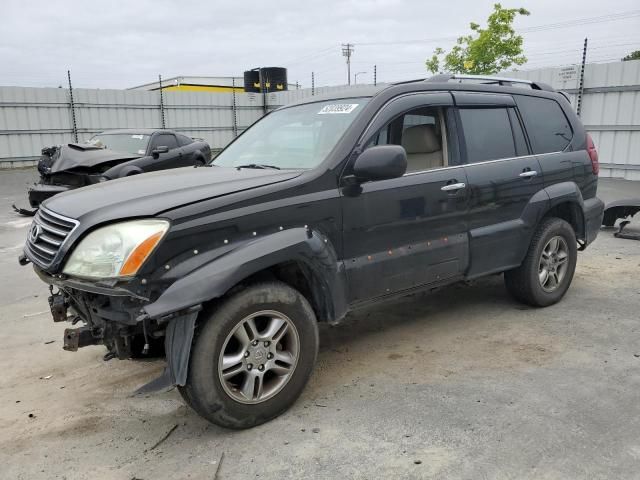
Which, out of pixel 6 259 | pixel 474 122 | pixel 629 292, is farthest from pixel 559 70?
pixel 6 259

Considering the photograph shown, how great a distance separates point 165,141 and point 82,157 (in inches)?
80.8

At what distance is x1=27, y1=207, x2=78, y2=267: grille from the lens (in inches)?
110

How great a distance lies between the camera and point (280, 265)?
3088 mm

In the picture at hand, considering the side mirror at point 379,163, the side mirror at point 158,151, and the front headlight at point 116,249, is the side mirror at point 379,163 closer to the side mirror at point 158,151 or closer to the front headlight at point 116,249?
the front headlight at point 116,249

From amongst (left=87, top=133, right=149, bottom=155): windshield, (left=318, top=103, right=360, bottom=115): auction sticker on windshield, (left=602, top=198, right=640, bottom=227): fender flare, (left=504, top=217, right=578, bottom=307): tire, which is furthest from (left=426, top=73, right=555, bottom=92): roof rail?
(left=87, top=133, right=149, bottom=155): windshield

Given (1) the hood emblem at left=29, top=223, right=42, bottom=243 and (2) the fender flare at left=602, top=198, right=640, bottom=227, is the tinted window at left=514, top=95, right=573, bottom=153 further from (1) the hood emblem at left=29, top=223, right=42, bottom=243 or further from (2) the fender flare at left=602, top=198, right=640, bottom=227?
(1) the hood emblem at left=29, top=223, right=42, bottom=243

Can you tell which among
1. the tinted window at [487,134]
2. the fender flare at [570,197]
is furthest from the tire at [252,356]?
the fender flare at [570,197]

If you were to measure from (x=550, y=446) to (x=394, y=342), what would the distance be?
156 centimetres

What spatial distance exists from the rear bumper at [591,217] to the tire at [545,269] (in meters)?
0.22

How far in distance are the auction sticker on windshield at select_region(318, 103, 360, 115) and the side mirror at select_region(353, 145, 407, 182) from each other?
1.79 feet

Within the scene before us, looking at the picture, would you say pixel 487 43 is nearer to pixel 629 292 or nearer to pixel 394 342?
pixel 629 292

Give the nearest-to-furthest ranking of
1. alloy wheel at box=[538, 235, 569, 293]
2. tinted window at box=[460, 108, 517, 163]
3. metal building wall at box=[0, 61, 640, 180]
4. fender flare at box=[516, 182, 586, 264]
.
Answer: tinted window at box=[460, 108, 517, 163] → fender flare at box=[516, 182, 586, 264] → alloy wheel at box=[538, 235, 569, 293] → metal building wall at box=[0, 61, 640, 180]

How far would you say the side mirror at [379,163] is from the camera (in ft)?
10.3

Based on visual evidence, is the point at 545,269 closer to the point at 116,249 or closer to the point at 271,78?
the point at 116,249
